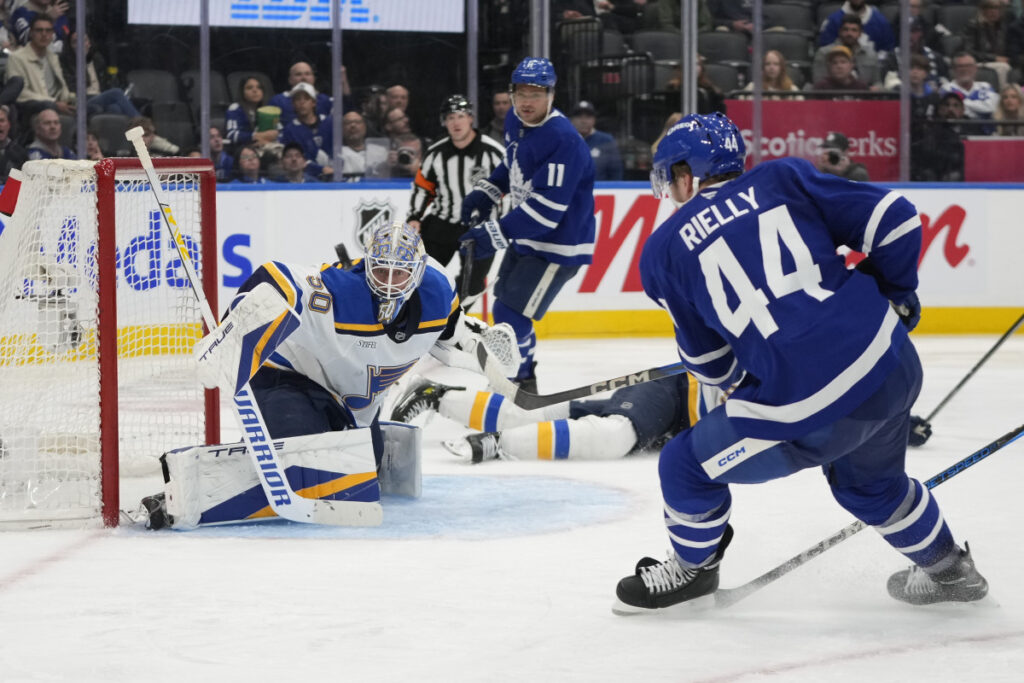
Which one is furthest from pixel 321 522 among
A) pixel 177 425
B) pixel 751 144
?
pixel 751 144

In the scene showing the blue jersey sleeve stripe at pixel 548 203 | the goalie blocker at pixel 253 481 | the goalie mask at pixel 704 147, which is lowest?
the goalie blocker at pixel 253 481

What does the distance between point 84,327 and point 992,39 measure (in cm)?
566

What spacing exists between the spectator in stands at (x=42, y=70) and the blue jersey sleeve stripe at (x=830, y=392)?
5077 mm

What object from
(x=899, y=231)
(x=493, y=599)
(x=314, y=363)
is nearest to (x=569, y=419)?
(x=314, y=363)

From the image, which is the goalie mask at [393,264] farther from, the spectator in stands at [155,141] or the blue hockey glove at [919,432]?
the spectator in stands at [155,141]

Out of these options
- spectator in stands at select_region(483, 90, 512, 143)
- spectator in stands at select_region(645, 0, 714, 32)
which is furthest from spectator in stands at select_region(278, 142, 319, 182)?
spectator in stands at select_region(645, 0, 714, 32)

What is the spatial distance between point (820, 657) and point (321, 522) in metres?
1.32

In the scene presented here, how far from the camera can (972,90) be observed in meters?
7.65

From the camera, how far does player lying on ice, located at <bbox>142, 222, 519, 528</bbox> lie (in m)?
3.03

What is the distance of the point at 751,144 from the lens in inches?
294

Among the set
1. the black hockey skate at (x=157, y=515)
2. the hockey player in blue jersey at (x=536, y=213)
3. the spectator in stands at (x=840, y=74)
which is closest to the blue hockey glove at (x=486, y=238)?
the hockey player in blue jersey at (x=536, y=213)

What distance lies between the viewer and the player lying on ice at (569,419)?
4.09 m

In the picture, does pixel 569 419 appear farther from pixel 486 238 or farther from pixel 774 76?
pixel 774 76

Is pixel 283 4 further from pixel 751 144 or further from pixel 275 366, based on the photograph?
pixel 275 366
